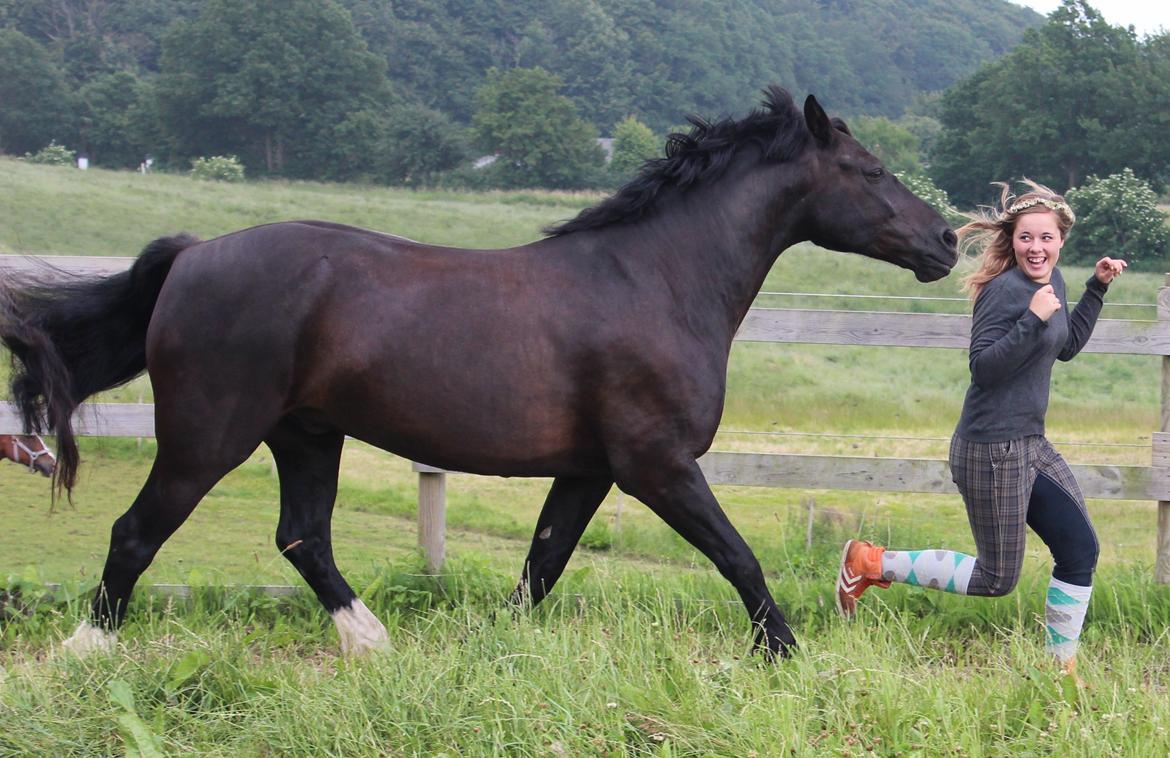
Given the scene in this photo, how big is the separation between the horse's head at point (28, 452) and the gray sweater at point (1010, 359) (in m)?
4.81

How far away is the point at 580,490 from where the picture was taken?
14.1 ft

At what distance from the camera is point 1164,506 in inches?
205

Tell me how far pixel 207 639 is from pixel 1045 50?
46975 mm

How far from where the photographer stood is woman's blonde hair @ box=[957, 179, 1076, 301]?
388cm

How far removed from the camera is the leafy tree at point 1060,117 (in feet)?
127

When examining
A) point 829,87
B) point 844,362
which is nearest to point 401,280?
point 844,362

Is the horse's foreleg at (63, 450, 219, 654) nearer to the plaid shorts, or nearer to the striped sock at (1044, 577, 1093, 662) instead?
the plaid shorts

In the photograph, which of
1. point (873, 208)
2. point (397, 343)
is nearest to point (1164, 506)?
point (873, 208)

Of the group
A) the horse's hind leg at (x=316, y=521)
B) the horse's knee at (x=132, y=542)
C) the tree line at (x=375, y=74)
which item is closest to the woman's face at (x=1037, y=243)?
the horse's hind leg at (x=316, y=521)

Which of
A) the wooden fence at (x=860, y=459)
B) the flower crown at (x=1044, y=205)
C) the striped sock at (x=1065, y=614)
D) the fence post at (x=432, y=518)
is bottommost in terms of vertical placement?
the fence post at (x=432, y=518)

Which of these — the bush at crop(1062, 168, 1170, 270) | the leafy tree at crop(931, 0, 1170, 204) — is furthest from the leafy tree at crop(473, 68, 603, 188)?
the bush at crop(1062, 168, 1170, 270)

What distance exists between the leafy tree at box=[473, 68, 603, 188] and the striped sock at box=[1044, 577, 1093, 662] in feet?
132

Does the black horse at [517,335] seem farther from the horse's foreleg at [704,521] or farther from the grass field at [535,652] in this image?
the grass field at [535,652]

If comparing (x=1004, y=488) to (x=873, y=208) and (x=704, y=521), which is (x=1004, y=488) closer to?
(x=704, y=521)
